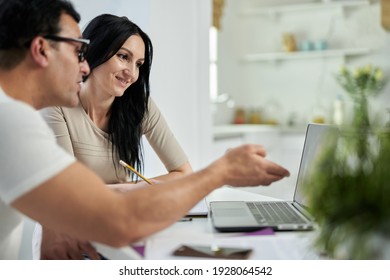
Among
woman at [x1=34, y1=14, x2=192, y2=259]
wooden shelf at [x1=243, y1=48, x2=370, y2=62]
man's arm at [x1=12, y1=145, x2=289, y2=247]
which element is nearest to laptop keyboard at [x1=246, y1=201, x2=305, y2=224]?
man's arm at [x1=12, y1=145, x2=289, y2=247]

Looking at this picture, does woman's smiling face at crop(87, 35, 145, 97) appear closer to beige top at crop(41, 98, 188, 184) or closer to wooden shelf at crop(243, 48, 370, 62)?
beige top at crop(41, 98, 188, 184)

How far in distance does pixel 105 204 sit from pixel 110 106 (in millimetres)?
519

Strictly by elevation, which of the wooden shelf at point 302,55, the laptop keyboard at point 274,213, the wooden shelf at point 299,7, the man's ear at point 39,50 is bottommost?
the laptop keyboard at point 274,213

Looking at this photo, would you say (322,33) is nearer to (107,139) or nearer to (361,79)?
(361,79)

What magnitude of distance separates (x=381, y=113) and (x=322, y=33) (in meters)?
3.63

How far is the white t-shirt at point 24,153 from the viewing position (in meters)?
0.72

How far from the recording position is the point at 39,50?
875 mm

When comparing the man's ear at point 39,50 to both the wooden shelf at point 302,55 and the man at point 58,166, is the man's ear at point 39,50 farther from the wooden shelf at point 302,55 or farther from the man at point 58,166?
the wooden shelf at point 302,55

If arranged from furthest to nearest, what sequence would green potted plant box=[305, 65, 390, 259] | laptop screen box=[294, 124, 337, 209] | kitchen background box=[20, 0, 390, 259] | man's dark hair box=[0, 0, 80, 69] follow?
kitchen background box=[20, 0, 390, 259]
laptop screen box=[294, 124, 337, 209]
man's dark hair box=[0, 0, 80, 69]
green potted plant box=[305, 65, 390, 259]

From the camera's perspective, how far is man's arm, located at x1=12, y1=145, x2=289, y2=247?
72cm

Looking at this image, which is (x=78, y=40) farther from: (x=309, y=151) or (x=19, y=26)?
(x=309, y=151)

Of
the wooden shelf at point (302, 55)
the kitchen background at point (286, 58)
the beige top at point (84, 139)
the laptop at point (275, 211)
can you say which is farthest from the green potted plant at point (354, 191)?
the wooden shelf at point (302, 55)

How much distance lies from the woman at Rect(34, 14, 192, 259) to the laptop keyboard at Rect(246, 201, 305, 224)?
11.8 inches

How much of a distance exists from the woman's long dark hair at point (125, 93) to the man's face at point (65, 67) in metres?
0.21
